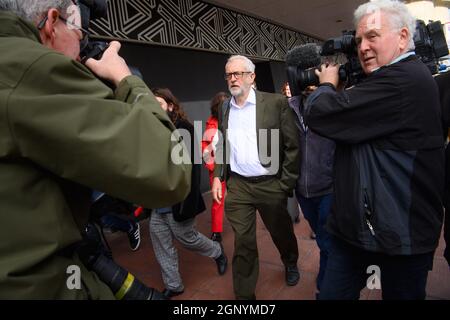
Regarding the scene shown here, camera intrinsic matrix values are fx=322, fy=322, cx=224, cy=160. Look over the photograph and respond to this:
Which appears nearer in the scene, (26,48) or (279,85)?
(26,48)

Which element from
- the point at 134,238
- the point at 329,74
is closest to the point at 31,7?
the point at 329,74

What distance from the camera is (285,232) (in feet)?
9.15

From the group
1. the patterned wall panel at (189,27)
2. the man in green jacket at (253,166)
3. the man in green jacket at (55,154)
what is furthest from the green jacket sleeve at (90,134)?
the patterned wall panel at (189,27)

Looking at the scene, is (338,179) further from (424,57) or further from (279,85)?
(279,85)

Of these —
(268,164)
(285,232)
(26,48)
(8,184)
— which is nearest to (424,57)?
(268,164)

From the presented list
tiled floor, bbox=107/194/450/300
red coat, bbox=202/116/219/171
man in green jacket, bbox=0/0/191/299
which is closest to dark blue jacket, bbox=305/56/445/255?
man in green jacket, bbox=0/0/191/299

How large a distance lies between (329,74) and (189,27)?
416 centimetres

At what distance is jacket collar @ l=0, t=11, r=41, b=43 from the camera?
0.82m

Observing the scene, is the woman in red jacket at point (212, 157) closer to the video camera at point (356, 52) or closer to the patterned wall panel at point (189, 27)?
the patterned wall panel at point (189, 27)

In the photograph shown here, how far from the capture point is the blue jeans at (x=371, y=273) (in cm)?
154

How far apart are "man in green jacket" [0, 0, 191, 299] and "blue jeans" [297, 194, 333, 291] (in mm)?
1933

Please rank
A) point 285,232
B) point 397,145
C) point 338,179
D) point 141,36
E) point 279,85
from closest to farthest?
point 397,145 → point 338,179 → point 285,232 → point 141,36 → point 279,85

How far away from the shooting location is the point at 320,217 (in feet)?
8.64

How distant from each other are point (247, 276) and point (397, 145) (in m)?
1.61
